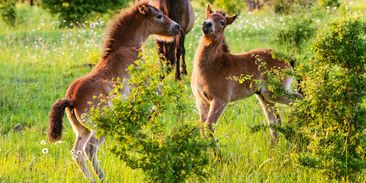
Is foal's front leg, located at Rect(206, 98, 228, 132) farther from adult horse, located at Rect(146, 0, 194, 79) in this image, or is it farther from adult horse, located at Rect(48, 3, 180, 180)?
adult horse, located at Rect(146, 0, 194, 79)

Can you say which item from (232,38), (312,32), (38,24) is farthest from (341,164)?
(38,24)

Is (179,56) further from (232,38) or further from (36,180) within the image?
(36,180)

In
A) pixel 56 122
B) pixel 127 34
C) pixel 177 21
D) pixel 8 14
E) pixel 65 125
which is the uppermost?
pixel 127 34

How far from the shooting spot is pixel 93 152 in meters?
5.84

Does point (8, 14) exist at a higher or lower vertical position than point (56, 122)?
lower

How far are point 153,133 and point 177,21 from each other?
673 centimetres

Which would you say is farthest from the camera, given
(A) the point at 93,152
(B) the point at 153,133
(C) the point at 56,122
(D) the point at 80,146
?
(D) the point at 80,146

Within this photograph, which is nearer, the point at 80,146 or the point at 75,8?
the point at 80,146

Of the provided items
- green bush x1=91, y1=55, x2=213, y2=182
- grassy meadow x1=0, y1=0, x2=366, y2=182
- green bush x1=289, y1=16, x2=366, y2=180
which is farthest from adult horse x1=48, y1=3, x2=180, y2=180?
green bush x1=289, y1=16, x2=366, y2=180

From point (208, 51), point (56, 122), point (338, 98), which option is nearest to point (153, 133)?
point (56, 122)

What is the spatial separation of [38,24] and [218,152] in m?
15.1

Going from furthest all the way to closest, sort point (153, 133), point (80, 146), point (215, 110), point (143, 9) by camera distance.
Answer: point (143, 9) < point (215, 110) < point (80, 146) < point (153, 133)

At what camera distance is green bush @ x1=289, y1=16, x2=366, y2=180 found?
5227mm

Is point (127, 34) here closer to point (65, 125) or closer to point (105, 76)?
point (105, 76)
